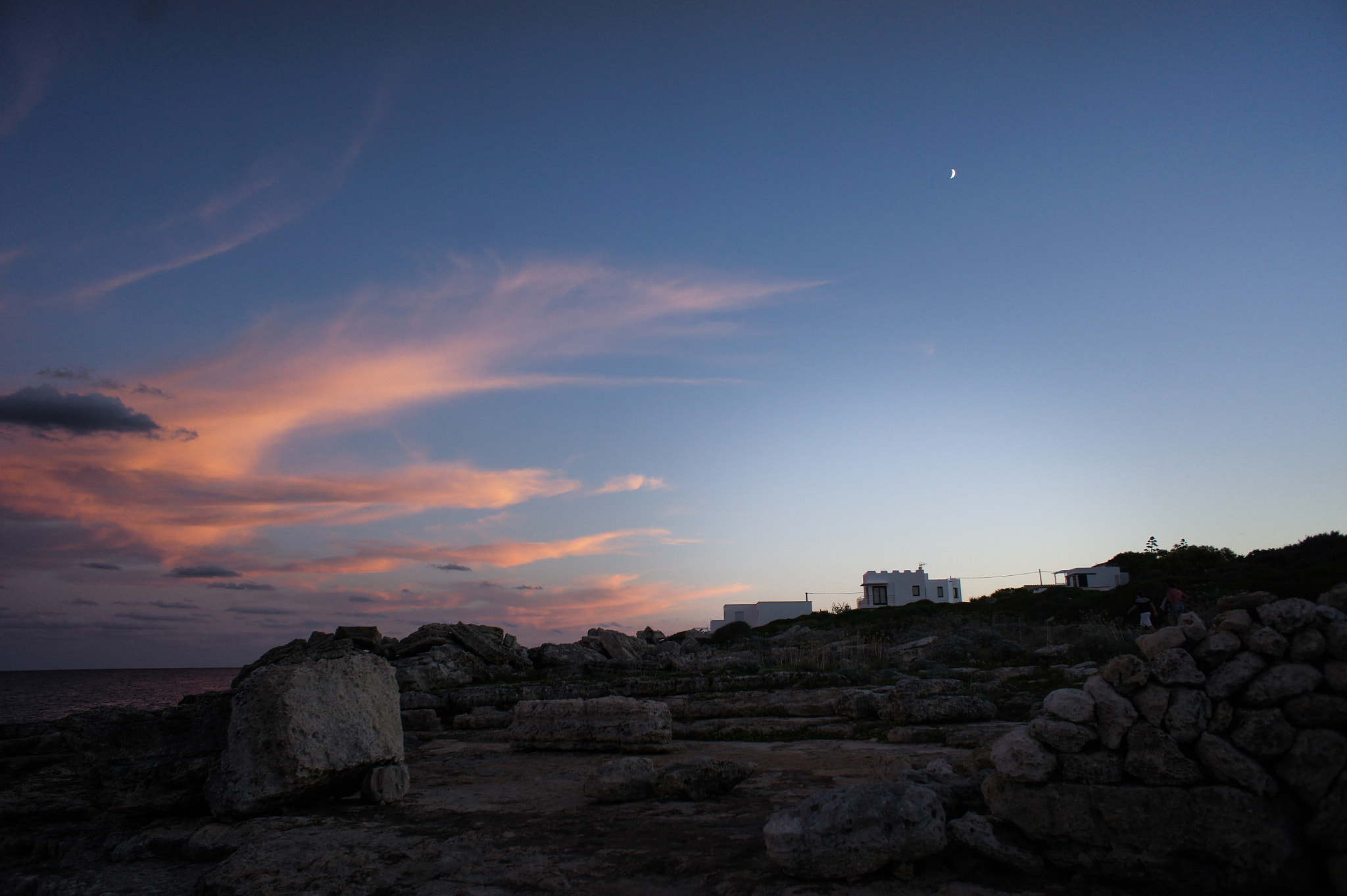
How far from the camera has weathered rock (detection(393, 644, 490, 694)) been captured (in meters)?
19.1

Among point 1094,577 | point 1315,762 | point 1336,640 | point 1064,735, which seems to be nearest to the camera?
point 1315,762

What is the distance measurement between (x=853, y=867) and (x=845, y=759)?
15.0ft

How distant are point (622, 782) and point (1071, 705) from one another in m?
4.37

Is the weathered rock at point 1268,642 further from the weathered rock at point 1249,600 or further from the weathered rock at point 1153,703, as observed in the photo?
the weathered rock at point 1153,703

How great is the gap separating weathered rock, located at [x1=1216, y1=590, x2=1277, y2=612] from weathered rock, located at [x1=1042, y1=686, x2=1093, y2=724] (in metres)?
0.82

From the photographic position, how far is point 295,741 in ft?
23.8

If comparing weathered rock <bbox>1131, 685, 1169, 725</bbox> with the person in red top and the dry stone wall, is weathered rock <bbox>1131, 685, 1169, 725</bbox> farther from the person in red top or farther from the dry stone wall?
the person in red top

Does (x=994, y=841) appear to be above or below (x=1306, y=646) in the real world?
below

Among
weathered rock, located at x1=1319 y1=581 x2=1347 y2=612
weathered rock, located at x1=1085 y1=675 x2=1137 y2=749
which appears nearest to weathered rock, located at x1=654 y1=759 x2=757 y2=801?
weathered rock, located at x1=1085 y1=675 x2=1137 y2=749

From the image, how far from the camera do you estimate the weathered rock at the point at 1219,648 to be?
15.4ft

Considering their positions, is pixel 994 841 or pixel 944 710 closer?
pixel 994 841

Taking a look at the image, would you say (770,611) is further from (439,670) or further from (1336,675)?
(1336,675)

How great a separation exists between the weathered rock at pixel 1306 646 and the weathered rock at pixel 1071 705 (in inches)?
34.1

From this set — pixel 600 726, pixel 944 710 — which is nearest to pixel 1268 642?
pixel 944 710
